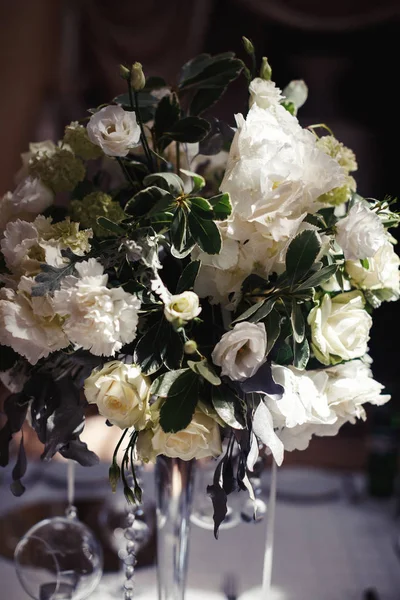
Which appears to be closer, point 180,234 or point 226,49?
point 180,234

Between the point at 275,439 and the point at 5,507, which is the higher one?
the point at 275,439

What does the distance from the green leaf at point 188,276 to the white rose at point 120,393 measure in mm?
79

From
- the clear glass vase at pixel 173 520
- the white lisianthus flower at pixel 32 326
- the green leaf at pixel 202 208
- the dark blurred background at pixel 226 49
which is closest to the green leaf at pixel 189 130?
the green leaf at pixel 202 208

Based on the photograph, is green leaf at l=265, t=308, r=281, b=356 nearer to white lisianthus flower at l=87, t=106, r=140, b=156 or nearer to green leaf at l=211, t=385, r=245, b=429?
green leaf at l=211, t=385, r=245, b=429

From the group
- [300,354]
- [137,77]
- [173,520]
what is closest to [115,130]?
[137,77]

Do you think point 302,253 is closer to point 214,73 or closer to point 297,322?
point 297,322

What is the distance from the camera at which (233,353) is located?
0.49 metres

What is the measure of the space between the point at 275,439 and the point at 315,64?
1.48 metres

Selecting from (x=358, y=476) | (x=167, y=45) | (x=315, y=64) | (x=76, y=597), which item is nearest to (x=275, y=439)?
(x=76, y=597)

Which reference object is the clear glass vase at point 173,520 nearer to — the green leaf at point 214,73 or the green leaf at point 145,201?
the green leaf at point 145,201

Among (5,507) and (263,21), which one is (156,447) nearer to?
(5,507)

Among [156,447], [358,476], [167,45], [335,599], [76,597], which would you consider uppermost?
[156,447]

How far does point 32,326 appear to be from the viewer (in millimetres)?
525

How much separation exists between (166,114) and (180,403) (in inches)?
11.7
